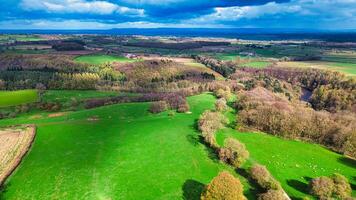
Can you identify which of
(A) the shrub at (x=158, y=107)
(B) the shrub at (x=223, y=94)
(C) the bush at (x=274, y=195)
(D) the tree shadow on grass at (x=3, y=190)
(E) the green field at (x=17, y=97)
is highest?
(C) the bush at (x=274, y=195)

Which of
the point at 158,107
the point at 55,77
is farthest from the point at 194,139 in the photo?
the point at 55,77

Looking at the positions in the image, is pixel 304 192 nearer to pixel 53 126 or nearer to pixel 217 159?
pixel 217 159

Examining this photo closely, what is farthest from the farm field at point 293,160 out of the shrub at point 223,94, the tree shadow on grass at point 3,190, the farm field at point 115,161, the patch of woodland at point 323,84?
the patch of woodland at point 323,84

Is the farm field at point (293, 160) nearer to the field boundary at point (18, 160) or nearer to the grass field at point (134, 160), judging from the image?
the grass field at point (134, 160)

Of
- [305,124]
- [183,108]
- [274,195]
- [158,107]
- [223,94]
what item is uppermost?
[305,124]

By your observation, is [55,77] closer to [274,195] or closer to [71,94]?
[71,94]
